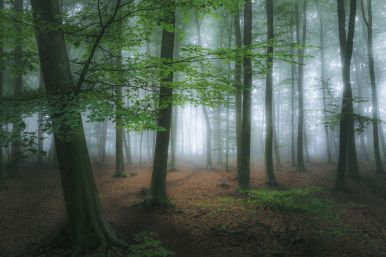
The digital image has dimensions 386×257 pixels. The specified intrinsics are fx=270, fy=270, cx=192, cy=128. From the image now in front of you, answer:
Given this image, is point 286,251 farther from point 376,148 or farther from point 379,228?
point 376,148

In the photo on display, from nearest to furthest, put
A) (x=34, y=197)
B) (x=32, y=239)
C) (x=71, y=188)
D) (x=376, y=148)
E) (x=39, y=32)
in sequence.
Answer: (x=39, y=32)
(x=71, y=188)
(x=32, y=239)
(x=34, y=197)
(x=376, y=148)

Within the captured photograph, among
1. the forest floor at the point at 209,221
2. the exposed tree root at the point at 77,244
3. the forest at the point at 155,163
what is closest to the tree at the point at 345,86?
the forest at the point at 155,163

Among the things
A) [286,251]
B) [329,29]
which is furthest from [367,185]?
[329,29]

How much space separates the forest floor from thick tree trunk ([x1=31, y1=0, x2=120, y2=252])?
0.91m

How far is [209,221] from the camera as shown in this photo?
9.47 m

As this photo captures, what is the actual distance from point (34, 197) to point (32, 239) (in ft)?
16.2

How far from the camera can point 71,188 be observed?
6.38 m

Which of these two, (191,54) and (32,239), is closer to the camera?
(191,54)

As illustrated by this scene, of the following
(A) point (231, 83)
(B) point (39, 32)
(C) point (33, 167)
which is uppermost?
(B) point (39, 32)

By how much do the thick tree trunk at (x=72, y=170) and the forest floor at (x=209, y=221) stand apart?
908 mm

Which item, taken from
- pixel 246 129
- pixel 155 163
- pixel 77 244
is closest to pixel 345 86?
pixel 246 129

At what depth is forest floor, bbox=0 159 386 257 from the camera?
7332 millimetres

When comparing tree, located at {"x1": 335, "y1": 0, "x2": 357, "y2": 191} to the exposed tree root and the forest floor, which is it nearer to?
the forest floor

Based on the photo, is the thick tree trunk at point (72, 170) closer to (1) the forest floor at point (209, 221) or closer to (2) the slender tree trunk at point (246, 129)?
(1) the forest floor at point (209, 221)
